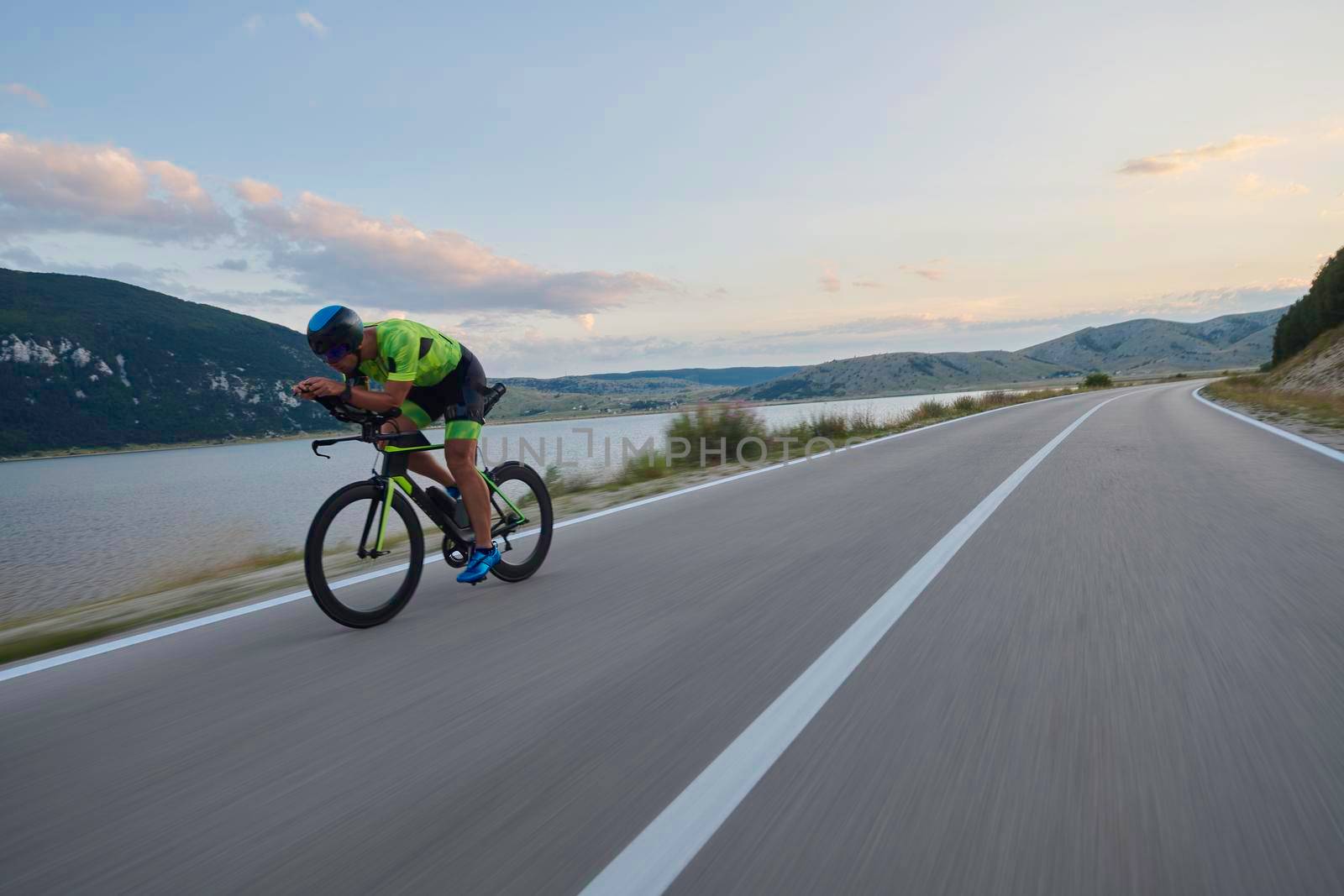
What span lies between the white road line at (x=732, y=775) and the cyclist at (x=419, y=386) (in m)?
2.42

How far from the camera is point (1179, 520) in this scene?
633 cm

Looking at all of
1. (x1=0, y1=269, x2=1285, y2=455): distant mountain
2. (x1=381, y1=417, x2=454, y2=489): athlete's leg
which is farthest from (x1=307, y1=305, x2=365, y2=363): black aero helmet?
(x1=0, y1=269, x2=1285, y2=455): distant mountain

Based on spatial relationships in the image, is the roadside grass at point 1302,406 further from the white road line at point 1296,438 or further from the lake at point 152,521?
the lake at point 152,521

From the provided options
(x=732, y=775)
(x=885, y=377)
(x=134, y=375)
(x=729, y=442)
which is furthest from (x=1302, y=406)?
(x=885, y=377)

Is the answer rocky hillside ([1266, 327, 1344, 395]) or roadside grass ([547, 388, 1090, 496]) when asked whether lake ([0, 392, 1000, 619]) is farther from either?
rocky hillside ([1266, 327, 1344, 395])

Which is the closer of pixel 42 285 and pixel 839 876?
pixel 839 876

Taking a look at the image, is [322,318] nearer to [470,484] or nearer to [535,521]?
[470,484]

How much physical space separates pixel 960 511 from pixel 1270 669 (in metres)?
4.15

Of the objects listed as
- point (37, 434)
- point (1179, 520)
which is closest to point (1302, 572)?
point (1179, 520)

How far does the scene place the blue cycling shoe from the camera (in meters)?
4.79

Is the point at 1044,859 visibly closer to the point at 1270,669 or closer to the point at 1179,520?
the point at 1270,669

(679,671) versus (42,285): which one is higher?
(42,285)

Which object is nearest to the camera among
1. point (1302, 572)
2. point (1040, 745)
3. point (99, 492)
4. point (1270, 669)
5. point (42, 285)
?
point (1040, 745)

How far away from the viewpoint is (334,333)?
13.3 feet
